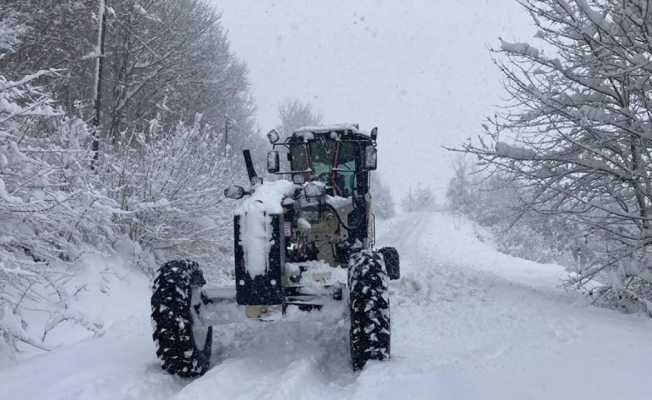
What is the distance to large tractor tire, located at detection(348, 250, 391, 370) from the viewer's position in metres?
4.08

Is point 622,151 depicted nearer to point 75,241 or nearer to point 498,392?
point 498,392

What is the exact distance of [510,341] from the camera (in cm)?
490

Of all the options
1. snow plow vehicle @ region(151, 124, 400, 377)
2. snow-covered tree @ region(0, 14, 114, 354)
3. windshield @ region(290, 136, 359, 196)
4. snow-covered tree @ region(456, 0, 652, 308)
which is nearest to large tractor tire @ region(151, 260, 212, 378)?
snow plow vehicle @ region(151, 124, 400, 377)

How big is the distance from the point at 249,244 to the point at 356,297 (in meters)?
0.92

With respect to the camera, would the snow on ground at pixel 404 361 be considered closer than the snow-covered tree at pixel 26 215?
Yes

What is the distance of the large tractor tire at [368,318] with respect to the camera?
4.08 m

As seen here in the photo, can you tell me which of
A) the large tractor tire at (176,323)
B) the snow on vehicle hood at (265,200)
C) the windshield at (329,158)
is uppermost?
the windshield at (329,158)

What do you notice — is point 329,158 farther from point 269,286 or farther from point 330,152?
point 269,286

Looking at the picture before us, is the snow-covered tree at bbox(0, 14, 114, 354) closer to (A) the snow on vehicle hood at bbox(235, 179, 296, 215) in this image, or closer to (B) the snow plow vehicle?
(B) the snow plow vehicle

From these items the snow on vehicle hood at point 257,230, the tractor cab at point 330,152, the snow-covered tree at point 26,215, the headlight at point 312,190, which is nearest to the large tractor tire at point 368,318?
the snow on vehicle hood at point 257,230

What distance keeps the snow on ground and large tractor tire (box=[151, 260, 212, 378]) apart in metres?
0.13

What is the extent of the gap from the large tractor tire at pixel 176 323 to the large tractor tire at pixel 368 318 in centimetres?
126

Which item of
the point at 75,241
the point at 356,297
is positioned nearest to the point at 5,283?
the point at 75,241

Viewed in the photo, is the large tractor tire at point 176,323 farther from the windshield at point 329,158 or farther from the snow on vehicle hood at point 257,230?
the windshield at point 329,158
